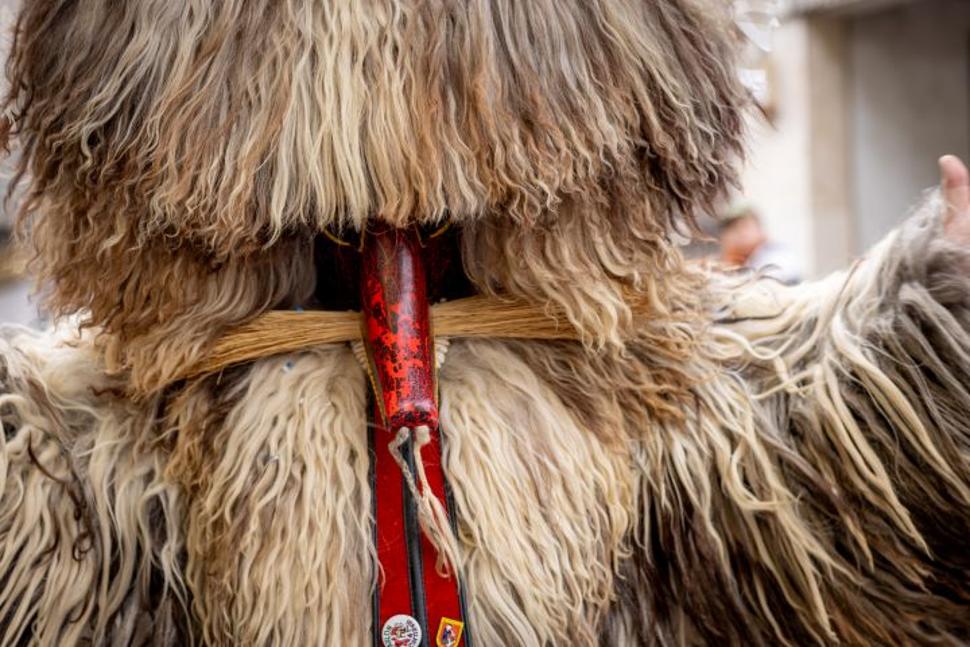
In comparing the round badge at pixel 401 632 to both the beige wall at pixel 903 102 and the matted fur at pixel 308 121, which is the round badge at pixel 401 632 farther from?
the beige wall at pixel 903 102

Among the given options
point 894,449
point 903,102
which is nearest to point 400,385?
point 894,449

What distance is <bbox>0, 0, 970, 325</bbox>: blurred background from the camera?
11.3 feet

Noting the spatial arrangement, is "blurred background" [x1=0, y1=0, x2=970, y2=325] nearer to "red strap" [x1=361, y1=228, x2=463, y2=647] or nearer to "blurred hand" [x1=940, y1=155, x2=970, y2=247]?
"blurred hand" [x1=940, y1=155, x2=970, y2=247]

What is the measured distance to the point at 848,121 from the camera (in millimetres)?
3527

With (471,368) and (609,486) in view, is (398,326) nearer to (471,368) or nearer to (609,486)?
(471,368)

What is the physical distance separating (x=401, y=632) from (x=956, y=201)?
1.68 feet

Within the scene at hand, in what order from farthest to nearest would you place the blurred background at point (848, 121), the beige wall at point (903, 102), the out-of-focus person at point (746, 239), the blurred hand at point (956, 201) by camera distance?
the beige wall at point (903, 102) < the blurred background at point (848, 121) < the out-of-focus person at point (746, 239) < the blurred hand at point (956, 201)

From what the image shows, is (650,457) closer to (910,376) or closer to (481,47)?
(910,376)

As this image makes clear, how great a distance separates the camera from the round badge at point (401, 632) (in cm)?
70

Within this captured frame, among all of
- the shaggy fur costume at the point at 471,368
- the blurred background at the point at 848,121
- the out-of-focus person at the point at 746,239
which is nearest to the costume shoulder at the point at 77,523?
the shaggy fur costume at the point at 471,368

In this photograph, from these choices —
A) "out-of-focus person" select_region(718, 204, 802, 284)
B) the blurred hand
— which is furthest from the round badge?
"out-of-focus person" select_region(718, 204, 802, 284)

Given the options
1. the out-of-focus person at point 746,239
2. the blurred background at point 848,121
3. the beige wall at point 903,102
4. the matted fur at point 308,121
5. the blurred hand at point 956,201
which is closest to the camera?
the matted fur at point 308,121

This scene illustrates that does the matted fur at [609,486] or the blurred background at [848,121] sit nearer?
the matted fur at [609,486]

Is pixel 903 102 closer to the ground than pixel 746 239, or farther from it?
farther from it
